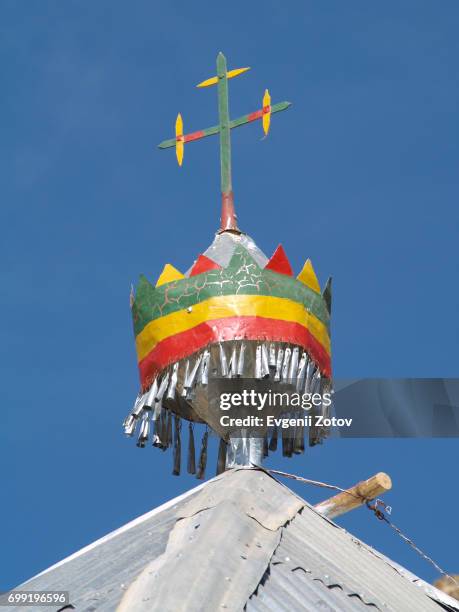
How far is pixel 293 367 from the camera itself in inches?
419

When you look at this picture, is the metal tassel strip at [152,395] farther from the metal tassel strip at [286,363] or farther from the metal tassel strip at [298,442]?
the metal tassel strip at [298,442]

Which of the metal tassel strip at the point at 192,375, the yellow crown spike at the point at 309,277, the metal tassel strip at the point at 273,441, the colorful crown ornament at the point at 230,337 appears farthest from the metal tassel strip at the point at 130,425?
the yellow crown spike at the point at 309,277

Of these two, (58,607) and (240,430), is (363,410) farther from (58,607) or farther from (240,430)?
(58,607)

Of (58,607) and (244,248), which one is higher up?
(244,248)

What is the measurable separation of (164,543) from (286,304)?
8.89ft

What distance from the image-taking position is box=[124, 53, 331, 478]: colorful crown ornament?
10.5 metres

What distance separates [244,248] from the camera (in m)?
11.1

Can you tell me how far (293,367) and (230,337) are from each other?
565 millimetres

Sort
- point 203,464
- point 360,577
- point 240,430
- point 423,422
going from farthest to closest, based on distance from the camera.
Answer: point 423,422, point 203,464, point 240,430, point 360,577

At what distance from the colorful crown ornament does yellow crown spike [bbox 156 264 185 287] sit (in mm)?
10

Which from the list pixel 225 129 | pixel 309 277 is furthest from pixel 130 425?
pixel 225 129

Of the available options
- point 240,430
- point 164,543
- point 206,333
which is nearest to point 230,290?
point 206,333

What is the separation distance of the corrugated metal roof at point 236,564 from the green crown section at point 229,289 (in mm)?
1562

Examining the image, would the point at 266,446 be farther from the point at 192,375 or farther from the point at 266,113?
the point at 266,113
